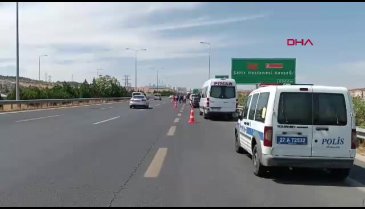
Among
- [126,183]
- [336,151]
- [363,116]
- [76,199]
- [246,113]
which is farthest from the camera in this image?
[363,116]

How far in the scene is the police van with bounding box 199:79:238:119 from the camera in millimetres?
31875

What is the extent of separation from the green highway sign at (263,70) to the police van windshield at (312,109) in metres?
30.3

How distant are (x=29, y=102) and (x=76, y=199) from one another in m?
37.9

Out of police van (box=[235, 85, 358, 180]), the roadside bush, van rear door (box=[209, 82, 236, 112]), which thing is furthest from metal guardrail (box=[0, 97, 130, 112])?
police van (box=[235, 85, 358, 180])

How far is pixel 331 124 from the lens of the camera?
9.76 meters

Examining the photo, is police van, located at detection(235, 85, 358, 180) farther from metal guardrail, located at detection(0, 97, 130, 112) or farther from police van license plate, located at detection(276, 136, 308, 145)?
metal guardrail, located at detection(0, 97, 130, 112)

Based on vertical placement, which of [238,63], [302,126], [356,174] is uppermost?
[238,63]

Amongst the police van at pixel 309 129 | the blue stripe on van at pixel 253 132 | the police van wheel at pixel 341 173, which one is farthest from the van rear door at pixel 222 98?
the police van at pixel 309 129

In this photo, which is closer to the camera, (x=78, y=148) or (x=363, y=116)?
(x=78, y=148)

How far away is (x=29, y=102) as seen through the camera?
4372 centimetres

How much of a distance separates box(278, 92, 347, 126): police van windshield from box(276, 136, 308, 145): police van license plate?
0.28 meters

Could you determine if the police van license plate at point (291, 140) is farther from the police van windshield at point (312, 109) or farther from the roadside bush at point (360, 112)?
the roadside bush at point (360, 112)

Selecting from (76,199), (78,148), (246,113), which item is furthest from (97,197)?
(78,148)

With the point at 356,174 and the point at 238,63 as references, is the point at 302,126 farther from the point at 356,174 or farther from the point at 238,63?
the point at 238,63
